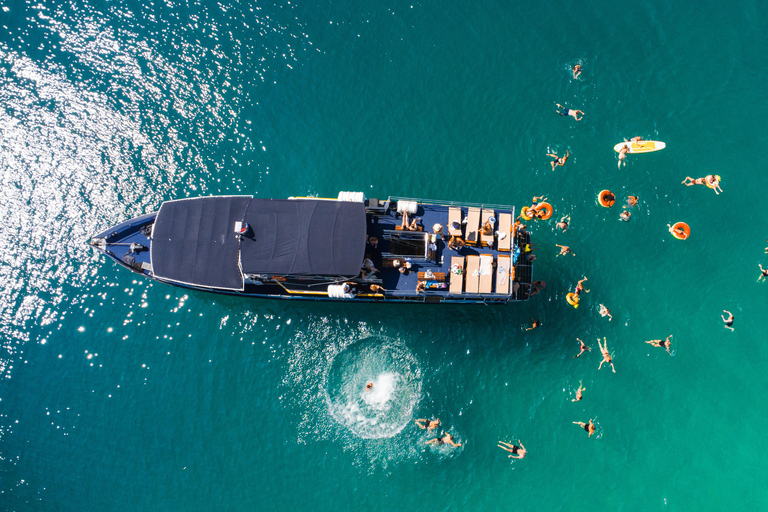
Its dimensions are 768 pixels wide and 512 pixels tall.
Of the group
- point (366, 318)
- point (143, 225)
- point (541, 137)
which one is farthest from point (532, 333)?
point (143, 225)

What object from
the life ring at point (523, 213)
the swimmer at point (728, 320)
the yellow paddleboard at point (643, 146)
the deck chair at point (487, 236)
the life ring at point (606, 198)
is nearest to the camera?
the deck chair at point (487, 236)

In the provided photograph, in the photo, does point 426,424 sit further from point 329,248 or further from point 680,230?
point 680,230

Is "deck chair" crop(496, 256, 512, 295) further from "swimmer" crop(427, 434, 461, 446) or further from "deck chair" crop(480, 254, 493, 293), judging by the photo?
"swimmer" crop(427, 434, 461, 446)

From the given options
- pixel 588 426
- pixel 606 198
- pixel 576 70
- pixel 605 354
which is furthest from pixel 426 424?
pixel 576 70

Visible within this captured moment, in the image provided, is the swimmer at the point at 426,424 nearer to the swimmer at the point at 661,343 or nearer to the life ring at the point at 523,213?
the life ring at the point at 523,213

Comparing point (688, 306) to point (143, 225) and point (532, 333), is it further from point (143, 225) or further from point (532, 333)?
point (143, 225)

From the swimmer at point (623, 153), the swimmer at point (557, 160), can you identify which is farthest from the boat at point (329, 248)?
the swimmer at point (623, 153)

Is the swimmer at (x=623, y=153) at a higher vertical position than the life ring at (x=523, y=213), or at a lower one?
higher

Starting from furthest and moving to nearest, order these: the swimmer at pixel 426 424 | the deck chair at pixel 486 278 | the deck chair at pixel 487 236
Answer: the swimmer at pixel 426 424, the deck chair at pixel 487 236, the deck chair at pixel 486 278
